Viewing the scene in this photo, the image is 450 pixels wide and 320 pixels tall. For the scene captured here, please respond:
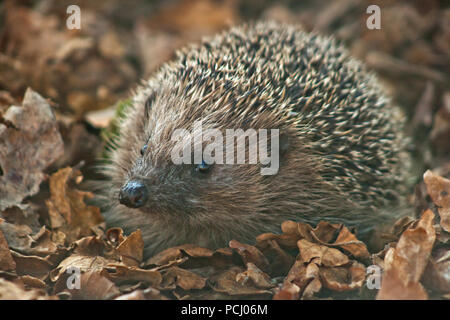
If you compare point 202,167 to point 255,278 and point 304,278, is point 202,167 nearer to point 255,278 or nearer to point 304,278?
point 255,278

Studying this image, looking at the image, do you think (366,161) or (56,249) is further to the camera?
(366,161)

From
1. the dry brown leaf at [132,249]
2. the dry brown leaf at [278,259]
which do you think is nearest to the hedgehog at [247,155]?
the dry brown leaf at [132,249]

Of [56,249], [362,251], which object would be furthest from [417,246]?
[56,249]

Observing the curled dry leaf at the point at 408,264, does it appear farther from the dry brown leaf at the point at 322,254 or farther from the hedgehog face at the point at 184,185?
the hedgehog face at the point at 184,185

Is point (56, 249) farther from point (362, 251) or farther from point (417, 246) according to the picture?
point (417, 246)

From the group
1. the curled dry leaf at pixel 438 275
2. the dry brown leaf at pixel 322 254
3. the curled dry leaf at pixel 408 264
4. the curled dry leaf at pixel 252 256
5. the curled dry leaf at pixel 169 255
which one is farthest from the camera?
the curled dry leaf at pixel 169 255

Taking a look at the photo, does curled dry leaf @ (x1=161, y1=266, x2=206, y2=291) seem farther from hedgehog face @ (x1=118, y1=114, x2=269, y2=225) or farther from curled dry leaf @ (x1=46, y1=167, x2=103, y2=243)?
curled dry leaf @ (x1=46, y1=167, x2=103, y2=243)

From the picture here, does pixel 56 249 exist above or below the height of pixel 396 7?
below
